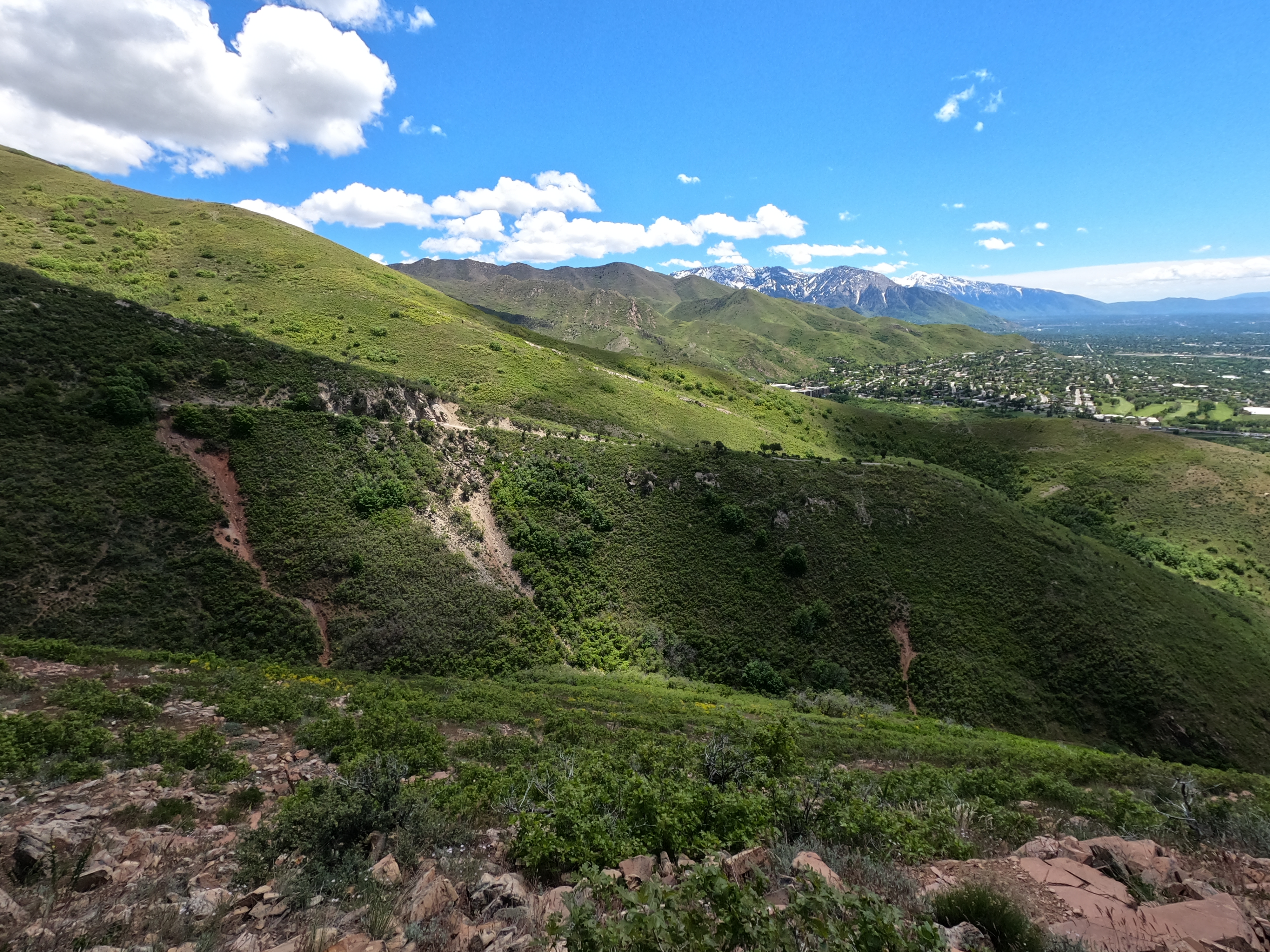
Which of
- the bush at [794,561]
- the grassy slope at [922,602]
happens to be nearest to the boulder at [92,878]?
the grassy slope at [922,602]

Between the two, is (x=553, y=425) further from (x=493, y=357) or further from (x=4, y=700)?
(x=4, y=700)

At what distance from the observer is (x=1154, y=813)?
1183 centimetres

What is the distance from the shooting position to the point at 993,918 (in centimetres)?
614

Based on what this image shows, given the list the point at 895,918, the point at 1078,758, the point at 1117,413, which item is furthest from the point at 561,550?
the point at 1117,413

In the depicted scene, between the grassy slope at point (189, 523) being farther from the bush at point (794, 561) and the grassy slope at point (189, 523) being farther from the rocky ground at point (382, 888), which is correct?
the bush at point (794, 561)

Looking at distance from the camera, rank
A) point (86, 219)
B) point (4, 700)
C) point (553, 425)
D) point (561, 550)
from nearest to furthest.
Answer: point (4, 700) < point (561, 550) < point (553, 425) < point (86, 219)

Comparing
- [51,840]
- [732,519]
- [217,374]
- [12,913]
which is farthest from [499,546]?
[12,913]

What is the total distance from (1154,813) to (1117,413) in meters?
212

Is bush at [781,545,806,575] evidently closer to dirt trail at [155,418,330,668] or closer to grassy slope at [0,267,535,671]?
grassy slope at [0,267,535,671]

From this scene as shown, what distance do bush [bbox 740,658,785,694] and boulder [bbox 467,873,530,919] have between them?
107 ft

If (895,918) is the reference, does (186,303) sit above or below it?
above

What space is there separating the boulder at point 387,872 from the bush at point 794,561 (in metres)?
41.0

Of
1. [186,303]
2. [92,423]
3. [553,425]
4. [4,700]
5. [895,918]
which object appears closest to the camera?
[895,918]

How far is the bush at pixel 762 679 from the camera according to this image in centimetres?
3703
